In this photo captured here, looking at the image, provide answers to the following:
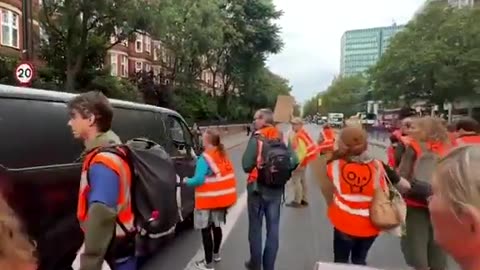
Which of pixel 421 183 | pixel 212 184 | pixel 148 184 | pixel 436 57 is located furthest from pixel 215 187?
pixel 436 57

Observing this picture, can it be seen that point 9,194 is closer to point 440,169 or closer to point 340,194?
point 340,194

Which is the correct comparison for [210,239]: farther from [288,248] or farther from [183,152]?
[183,152]

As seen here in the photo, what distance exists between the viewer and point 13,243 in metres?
1.40

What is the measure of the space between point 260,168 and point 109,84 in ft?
84.6

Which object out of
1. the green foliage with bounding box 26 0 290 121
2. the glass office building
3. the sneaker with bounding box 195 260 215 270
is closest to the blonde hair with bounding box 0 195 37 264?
the sneaker with bounding box 195 260 215 270

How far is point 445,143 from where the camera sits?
498 centimetres

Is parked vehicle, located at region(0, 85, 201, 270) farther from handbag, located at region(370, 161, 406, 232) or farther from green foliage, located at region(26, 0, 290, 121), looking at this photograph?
green foliage, located at region(26, 0, 290, 121)

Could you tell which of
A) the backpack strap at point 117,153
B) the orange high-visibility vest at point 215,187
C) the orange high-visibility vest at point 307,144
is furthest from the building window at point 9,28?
the backpack strap at point 117,153

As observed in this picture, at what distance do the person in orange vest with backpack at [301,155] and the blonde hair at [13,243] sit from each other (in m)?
8.56

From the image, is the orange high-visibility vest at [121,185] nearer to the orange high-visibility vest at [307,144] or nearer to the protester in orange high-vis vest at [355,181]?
the protester in orange high-vis vest at [355,181]

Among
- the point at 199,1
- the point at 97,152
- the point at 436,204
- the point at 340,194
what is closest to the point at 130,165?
the point at 97,152

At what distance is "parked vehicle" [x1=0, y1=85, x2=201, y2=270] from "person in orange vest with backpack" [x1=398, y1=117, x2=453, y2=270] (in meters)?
2.93

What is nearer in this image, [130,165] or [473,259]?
[473,259]

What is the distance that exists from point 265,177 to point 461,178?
4.12 metres
